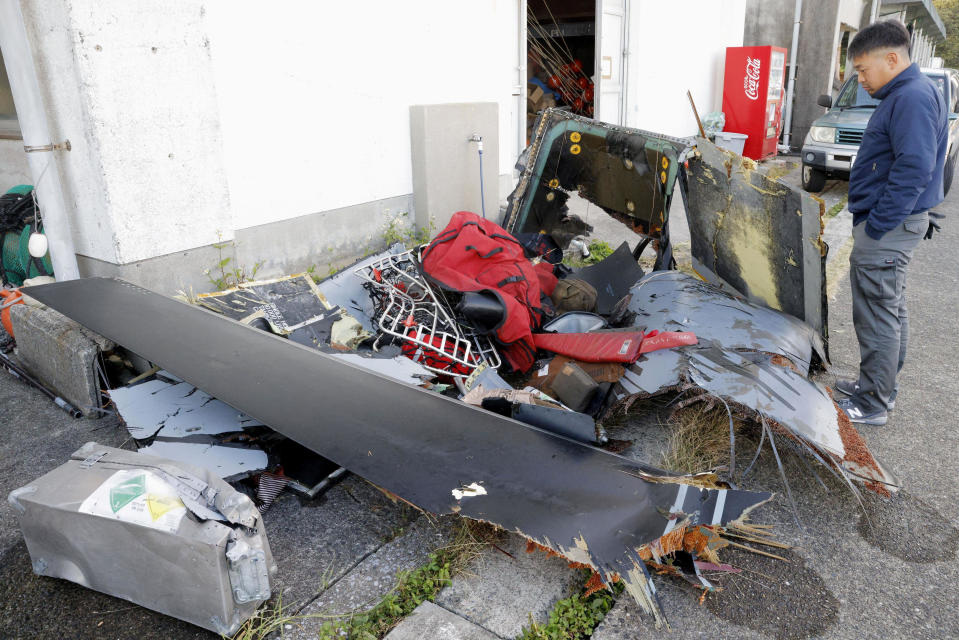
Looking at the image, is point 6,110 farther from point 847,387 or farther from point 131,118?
point 847,387

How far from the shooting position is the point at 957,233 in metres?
7.47

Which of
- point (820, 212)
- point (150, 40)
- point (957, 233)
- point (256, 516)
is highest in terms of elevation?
point (150, 40)

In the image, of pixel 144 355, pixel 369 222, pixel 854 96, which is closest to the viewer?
pixel 144 355

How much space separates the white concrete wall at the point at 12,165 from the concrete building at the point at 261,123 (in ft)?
0.06

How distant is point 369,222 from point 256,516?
3.74 metres

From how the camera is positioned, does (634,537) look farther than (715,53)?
No

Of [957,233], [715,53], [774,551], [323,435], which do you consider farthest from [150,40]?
[715,53]

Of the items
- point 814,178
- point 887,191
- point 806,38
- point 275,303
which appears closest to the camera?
point 887,191

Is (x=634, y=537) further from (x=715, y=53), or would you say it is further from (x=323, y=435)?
(x=715, y=53)

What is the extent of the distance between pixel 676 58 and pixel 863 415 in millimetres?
8675

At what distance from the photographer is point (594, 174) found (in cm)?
494

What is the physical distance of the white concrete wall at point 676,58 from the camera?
9259 millimetres

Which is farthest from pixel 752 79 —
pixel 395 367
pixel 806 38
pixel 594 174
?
pixel 395 367

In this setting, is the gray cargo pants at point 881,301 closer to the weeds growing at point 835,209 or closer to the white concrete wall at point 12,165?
the weeds growing at point 835,209
